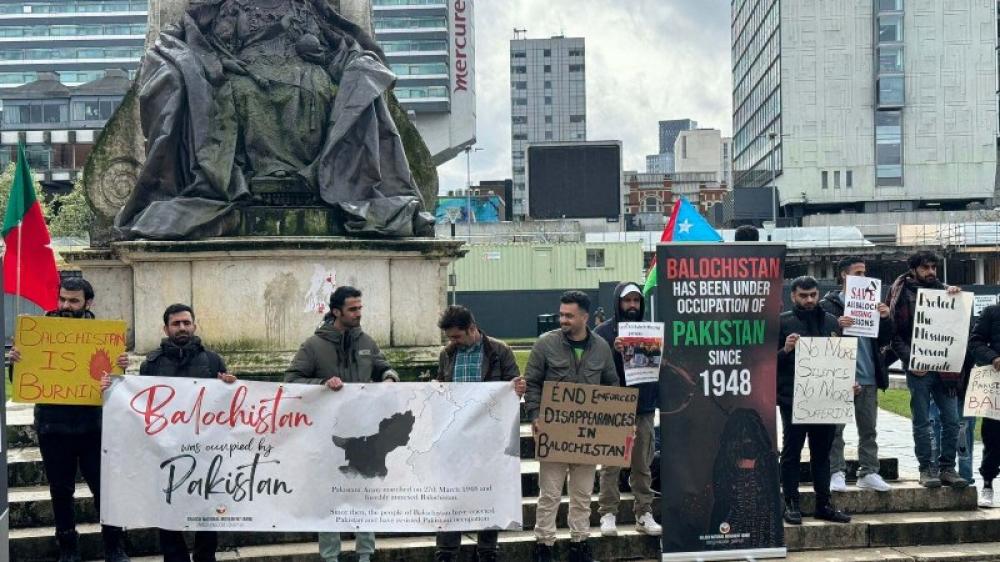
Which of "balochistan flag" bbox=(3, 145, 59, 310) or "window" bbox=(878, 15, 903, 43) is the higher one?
"window" bbox=(878, 15, 903, 43)

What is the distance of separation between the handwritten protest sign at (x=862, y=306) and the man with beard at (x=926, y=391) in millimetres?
688

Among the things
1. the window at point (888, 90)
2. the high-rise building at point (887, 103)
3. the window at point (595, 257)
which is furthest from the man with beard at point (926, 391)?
the window at point (888, 90)

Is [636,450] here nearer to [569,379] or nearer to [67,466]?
[569,379]

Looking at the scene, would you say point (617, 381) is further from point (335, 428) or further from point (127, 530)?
point (127, 530)

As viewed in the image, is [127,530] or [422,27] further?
[422,27]

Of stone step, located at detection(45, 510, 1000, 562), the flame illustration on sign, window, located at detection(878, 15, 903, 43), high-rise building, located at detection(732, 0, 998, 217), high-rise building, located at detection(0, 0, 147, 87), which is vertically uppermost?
high-rise building, located at detection(0, 0, 147, 87)

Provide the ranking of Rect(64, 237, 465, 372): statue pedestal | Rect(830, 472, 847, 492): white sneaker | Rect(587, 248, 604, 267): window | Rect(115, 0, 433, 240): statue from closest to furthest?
Rect(830, 472, 847, 492): white sneaker
Rect(64, 237, 465, 372): statue pedestal
Rect(115, 0, 433, 240): statue
Rect(587, 248, 604, 267): window

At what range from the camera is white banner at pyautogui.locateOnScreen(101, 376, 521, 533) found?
334 inches

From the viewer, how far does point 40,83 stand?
107 metres

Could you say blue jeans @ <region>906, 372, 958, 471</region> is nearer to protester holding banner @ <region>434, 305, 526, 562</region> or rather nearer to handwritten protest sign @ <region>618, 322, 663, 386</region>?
handwritten protest sign @ <region>618, 322, 663, 386</region>

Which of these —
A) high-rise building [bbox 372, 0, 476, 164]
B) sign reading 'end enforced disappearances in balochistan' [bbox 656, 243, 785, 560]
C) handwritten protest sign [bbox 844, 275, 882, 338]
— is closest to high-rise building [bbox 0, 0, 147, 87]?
high-rise building [bbox 372, 0, 476, 164]

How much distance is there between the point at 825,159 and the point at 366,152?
270 ft

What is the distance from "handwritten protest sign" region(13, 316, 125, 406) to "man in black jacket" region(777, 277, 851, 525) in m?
4.79

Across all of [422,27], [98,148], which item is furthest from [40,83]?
[98,148]
